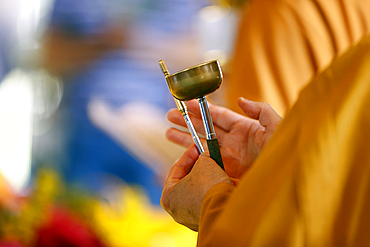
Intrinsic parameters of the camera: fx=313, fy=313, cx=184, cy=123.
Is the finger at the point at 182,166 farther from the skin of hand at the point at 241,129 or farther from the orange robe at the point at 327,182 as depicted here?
the orange robe at the point at 327,182

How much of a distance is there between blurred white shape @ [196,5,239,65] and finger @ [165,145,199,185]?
937 mm

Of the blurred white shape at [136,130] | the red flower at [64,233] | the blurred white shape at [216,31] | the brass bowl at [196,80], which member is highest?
the blurred white shape at [216,31]

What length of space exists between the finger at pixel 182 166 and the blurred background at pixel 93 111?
793 mm

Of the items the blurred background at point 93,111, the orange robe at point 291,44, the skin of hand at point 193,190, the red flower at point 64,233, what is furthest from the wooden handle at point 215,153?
the red flower at point 64,233

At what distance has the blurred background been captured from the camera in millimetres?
1357

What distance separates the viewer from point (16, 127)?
138cm

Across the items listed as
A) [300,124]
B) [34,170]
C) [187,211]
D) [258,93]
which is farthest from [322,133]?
[34,170]

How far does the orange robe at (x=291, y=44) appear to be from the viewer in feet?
2.74

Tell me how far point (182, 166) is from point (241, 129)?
18cm

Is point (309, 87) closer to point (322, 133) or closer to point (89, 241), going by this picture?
point (322, 133)

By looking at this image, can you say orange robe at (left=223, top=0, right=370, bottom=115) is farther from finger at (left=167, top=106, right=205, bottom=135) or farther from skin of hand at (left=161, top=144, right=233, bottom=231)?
skin of hand at (left=161, top=144, right=233, bottom=231)

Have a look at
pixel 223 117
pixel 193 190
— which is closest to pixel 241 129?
pixel 223 117

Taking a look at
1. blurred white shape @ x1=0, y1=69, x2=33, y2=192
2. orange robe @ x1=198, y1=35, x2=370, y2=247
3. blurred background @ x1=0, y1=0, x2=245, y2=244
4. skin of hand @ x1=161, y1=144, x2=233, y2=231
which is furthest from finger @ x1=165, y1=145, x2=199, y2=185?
blurred white shape @ x1=0, y1=69, x2=33, y2=192

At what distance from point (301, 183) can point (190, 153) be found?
1.05 feet
